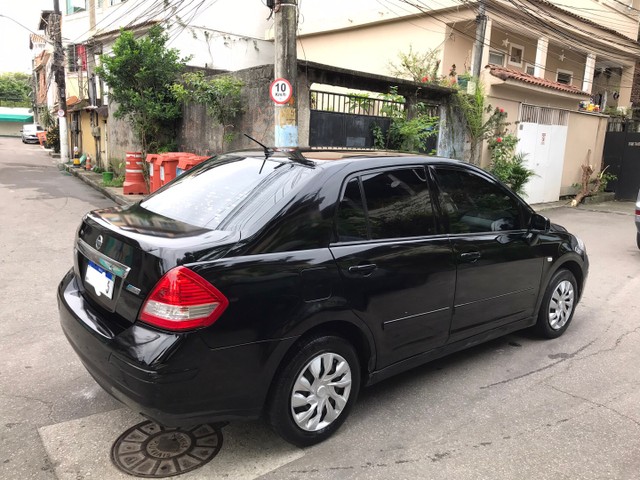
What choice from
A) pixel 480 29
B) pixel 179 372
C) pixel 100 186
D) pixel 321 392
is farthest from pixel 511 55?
pixel 179 372

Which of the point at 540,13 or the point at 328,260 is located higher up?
the point at 540,13

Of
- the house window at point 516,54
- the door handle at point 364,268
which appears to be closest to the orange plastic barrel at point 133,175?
the door handle at point 364,268

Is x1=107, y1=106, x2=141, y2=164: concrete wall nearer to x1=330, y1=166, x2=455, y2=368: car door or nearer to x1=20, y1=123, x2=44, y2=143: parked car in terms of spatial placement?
x1=330, y1=166, x2=455, y2=368: car door

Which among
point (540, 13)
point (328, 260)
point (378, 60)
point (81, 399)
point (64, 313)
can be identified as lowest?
point (81, 399)

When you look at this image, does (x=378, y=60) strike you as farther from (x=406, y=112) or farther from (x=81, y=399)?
(x=81, y=399)

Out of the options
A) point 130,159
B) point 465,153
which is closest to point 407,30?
point 465,153

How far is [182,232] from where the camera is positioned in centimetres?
265

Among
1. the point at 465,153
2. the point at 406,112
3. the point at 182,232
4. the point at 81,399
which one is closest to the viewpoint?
the point at 182,232

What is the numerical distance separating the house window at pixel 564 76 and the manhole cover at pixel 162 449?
61.6 ft

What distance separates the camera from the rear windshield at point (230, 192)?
2.72 metres

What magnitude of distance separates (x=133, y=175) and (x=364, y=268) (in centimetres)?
1081

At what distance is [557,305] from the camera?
14.7 ft

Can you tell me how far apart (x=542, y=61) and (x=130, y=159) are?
1166cm

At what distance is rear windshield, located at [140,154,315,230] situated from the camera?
8.93ft
